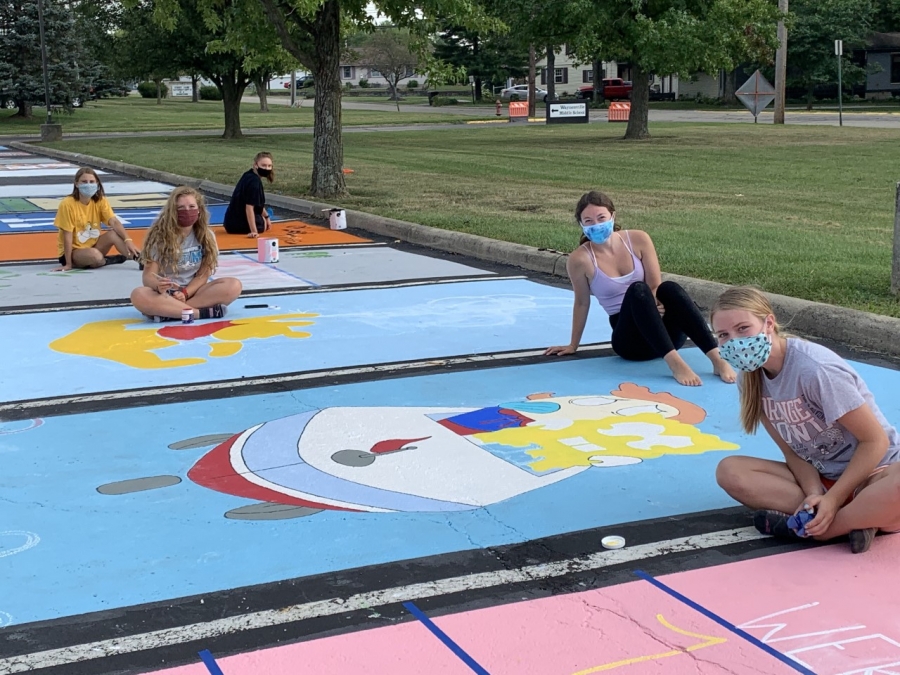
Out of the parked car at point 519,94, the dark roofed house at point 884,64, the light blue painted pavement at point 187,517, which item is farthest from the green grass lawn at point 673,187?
the parked car at point 519,94

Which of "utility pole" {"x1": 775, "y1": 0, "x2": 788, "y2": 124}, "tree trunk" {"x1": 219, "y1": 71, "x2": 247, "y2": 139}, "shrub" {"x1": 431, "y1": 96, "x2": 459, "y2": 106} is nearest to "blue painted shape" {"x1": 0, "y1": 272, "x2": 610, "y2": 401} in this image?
"tree trunk" {"x1": 219, "y1": 71, "x2": 247, "y2": 139}

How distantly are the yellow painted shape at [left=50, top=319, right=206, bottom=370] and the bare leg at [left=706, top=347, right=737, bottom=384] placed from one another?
3442 millimetres

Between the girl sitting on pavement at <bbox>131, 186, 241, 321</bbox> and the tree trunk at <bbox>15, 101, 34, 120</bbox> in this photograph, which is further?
the tree trunk at <bbox>15, 101, 34, 120</bbox>

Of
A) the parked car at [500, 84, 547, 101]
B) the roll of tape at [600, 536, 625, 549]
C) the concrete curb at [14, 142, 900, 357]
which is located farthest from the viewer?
the parked car at [500, 84, 547, 101]

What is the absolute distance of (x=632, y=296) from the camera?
6863 mm

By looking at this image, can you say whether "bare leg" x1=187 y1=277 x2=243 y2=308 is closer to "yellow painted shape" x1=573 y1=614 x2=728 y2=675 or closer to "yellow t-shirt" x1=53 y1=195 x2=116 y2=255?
"yellow t-shirt" x1=53 y1=195 x2=116 y2=255

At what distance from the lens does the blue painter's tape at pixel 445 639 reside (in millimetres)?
3377

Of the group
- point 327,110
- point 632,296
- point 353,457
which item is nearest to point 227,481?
point 353,457

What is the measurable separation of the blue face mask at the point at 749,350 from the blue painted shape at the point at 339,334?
12.1 ft

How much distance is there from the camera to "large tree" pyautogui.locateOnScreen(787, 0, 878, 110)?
58.1m

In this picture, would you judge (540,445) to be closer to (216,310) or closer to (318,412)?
(318,412)

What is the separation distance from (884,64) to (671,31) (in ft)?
146

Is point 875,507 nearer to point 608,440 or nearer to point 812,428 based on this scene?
point 812,428

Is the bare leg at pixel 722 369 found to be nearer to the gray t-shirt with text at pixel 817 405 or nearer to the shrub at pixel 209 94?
the gray t-shirt with text at pixel 817 405
